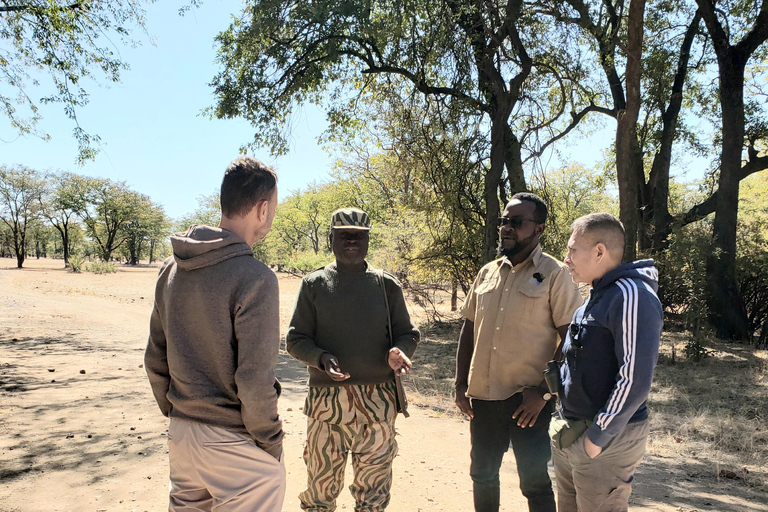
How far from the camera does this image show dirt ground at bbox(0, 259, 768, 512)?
3.79 m

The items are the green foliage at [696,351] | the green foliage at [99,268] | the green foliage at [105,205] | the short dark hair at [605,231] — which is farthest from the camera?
the green foliage at [105,205]

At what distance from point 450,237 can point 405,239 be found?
2.92 meters

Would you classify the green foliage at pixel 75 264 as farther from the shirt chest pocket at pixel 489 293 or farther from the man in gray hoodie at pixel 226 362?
the man in gray hoodie at pixel 226 362

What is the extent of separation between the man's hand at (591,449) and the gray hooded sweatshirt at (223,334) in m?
1.24

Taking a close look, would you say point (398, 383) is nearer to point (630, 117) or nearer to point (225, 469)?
point (225, 469)

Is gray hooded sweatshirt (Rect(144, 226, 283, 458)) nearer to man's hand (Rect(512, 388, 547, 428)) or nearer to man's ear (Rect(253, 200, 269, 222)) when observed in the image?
man's ear (Rect(253, 200, 269, 222))

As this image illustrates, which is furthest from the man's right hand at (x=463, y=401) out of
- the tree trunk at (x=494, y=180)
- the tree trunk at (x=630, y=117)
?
the tree trunk at (x=494, y=180)

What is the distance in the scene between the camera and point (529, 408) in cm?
261

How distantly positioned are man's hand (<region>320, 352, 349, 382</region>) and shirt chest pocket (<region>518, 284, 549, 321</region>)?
1021 mm

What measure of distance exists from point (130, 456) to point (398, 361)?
322 centimetres

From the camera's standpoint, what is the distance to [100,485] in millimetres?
3936

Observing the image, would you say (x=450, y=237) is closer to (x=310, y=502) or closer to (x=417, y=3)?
(x=417, y=3)

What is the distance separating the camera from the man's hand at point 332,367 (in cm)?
252

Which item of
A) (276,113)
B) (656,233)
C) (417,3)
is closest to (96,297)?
(276,113)
